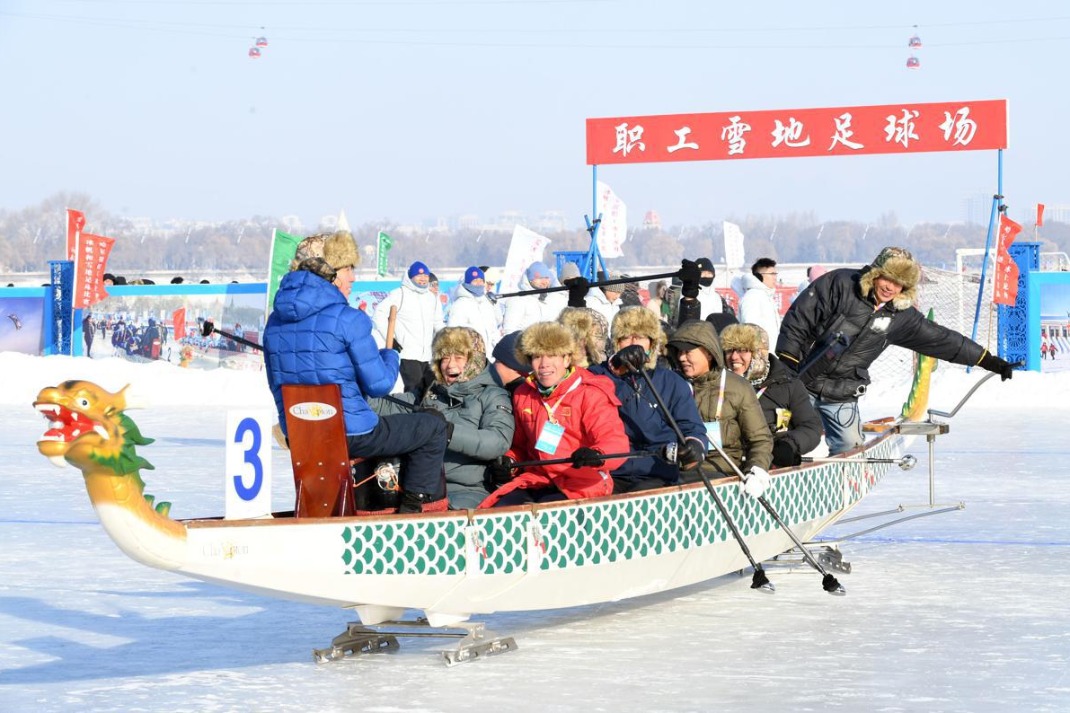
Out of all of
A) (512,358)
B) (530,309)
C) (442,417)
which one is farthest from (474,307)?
(442,417)

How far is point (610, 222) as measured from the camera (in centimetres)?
2189

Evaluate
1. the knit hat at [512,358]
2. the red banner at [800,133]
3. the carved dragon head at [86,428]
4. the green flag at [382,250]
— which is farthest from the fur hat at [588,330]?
the green flag at [382,250]

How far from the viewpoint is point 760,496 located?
6.25 metres

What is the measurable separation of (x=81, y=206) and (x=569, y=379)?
89.2 metres

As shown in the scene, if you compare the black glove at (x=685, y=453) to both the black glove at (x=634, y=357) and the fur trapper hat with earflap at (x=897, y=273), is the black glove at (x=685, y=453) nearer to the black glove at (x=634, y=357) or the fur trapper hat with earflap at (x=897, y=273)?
the black glove at (x=634, y=357)

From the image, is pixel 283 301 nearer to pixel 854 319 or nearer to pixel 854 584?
pixel 854 584

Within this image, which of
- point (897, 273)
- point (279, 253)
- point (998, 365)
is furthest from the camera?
point (279, 253)

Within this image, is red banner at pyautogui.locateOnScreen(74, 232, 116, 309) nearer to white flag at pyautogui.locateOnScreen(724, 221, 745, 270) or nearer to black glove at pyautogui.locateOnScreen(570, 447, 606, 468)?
white flag at pyautogui.locateOnScreen(724, 221, 745, 270)

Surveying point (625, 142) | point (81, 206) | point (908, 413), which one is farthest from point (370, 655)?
point (81, 206)

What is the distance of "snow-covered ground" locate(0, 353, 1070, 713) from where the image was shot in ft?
15.5

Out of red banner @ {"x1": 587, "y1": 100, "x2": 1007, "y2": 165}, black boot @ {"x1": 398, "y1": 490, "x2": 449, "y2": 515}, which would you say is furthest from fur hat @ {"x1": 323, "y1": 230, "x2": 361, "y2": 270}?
red banner @ {"x1": 587, "y1": 100, "x2": 1007, "y2": 165}

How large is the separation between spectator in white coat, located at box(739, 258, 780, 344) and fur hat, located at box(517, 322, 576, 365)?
5.46 metres

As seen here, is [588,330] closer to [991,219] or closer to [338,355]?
[338,355]

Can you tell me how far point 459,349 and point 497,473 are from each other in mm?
488
